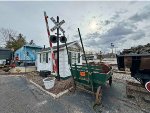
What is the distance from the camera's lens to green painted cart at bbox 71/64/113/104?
5.47 metres

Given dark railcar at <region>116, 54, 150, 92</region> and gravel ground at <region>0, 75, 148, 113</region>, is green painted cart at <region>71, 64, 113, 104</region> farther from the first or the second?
dark railcar at <region>116, 54, 150, 92</region>

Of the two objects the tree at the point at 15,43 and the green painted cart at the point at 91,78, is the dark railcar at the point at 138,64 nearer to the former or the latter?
the green painted cart at the point at 91,78

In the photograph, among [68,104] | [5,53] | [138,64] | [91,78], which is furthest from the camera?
[5,53]

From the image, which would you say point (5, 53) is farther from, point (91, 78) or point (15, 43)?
point (15, 43)

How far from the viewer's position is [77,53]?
1332cm

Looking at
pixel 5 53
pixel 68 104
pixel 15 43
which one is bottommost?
pixel 68 104

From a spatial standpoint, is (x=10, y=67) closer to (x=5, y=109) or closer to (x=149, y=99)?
Answer: (x=5, y=109)

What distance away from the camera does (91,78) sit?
578 centimetres

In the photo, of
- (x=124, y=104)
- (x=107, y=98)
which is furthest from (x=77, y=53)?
(x=124, y=104)

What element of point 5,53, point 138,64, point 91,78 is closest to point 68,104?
point 91,78

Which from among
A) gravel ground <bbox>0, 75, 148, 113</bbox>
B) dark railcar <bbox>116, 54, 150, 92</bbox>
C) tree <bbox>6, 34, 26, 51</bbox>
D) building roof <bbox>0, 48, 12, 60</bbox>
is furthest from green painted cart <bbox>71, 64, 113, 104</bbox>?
tree <bbox>6, 34, 26, 51</bbox>

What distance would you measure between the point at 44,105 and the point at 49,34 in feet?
16.6

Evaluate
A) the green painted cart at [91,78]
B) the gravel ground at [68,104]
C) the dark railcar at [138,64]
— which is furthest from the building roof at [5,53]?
the dark railcar at [138,64]

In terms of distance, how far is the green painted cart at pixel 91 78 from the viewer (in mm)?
5473
